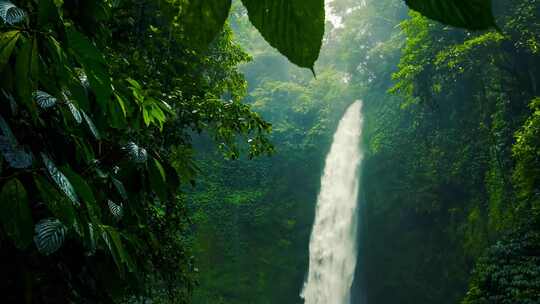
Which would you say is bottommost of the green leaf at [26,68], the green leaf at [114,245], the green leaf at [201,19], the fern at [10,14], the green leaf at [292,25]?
the green leaf at [292,25]

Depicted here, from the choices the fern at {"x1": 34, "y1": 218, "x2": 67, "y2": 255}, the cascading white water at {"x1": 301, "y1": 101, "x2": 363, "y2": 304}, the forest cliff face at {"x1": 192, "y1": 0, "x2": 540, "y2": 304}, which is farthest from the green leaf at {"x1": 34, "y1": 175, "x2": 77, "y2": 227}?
the cascading white water at {"x1": 301, "y1": 101, "x2": 363, "y2": 304}

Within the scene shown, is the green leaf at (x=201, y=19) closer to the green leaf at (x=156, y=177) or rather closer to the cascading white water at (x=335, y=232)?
the green leaf at (x=156, y=177)

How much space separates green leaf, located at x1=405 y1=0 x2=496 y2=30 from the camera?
0.63 ft

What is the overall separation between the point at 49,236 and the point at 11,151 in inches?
7.6

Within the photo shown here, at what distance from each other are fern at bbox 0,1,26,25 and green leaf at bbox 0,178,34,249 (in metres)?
0.29

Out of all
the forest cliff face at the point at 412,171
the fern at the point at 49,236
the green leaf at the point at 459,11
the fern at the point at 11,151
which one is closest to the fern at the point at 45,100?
the fern at the point at 11,151

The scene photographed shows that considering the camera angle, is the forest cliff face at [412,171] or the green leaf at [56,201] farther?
the forest cliff face at [412,171]

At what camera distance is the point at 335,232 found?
1306 cm

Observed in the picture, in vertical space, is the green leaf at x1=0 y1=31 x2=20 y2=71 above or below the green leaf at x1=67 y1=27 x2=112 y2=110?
above

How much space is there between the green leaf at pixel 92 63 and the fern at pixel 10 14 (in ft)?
0.67

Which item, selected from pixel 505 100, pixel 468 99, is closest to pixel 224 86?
pixel 505 100

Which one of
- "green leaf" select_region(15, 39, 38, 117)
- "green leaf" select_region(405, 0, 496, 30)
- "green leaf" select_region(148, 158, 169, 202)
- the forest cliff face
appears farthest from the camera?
the forest cliff face

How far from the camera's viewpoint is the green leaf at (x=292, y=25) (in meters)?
0.23

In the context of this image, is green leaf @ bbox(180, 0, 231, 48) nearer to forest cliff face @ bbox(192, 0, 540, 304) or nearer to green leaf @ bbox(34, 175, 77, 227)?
green leaf @ bbox(34, 175, 77, 227)
